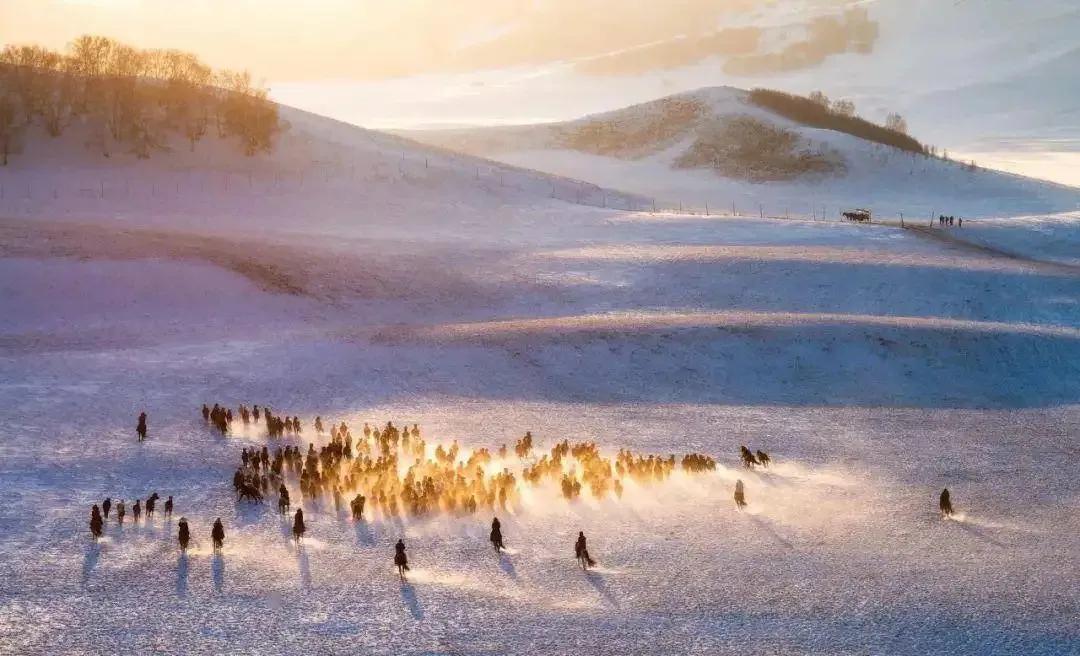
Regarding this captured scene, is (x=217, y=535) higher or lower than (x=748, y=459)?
lower

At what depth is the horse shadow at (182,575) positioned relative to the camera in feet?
53.2

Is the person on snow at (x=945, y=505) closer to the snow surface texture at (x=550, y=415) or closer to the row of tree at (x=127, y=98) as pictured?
the snow surface texture at (x=550, y=415)

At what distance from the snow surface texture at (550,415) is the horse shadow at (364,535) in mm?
63

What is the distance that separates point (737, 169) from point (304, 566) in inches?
4161

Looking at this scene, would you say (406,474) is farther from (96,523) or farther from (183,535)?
(96,523)

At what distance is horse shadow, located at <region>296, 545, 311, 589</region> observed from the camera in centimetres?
1667

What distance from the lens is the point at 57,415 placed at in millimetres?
26000

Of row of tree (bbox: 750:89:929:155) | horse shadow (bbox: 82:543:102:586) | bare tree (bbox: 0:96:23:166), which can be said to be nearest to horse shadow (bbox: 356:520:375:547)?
horse shadow (bbox: 82:543:102:586)

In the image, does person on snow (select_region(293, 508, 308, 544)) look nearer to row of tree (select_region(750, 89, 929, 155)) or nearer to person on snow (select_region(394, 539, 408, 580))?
person on snow (select_region(394, 539, 408, 580))

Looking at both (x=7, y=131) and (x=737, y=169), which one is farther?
(x=737, y=169)

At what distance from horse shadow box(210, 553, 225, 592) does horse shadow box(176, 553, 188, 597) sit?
1.58 ft

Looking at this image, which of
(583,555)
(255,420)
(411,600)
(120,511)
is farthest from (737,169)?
(411,600)

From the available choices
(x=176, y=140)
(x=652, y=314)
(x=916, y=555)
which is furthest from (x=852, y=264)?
(x=176, y=140)

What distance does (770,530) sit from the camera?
1988 cm
